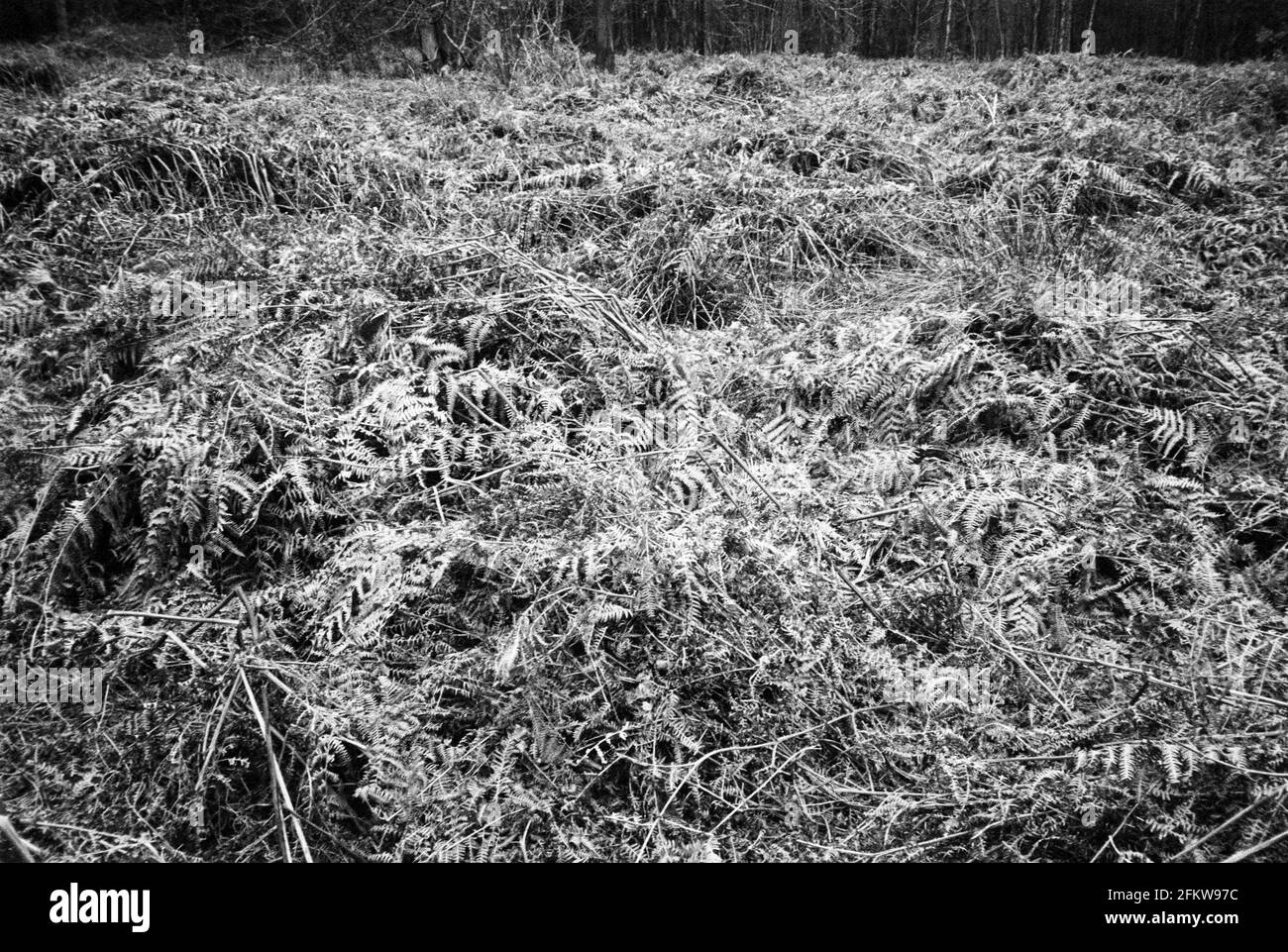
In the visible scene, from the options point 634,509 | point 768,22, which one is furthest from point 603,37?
point 634,509

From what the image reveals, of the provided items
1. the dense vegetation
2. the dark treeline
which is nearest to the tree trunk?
the dark treeline

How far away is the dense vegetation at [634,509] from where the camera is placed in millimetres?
2199

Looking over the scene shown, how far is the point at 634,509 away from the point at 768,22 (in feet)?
→ 50.8

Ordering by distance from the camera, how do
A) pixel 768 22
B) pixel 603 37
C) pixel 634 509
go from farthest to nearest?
pixel 768 22
pixel 603 37
pixel 634 509

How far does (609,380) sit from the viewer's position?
11.5 ft

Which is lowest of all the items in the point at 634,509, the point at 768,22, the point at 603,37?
the point at 634,509

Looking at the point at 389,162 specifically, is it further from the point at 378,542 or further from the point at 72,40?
the point at 72,40

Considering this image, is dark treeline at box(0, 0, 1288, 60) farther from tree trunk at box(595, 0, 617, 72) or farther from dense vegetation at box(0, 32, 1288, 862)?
dense vegetation at box(0, 32, 1288, 862)

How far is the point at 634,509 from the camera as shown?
2.82 m

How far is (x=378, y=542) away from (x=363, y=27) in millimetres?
11469

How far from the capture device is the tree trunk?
10.2m

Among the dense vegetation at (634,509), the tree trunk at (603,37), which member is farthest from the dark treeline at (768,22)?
the dense vegetation at (634,509)

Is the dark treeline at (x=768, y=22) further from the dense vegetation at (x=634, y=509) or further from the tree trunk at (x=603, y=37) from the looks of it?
the dense vegetation at (x=634, y=509)

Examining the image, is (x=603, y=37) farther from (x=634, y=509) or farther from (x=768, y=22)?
(x=634, y=509)
